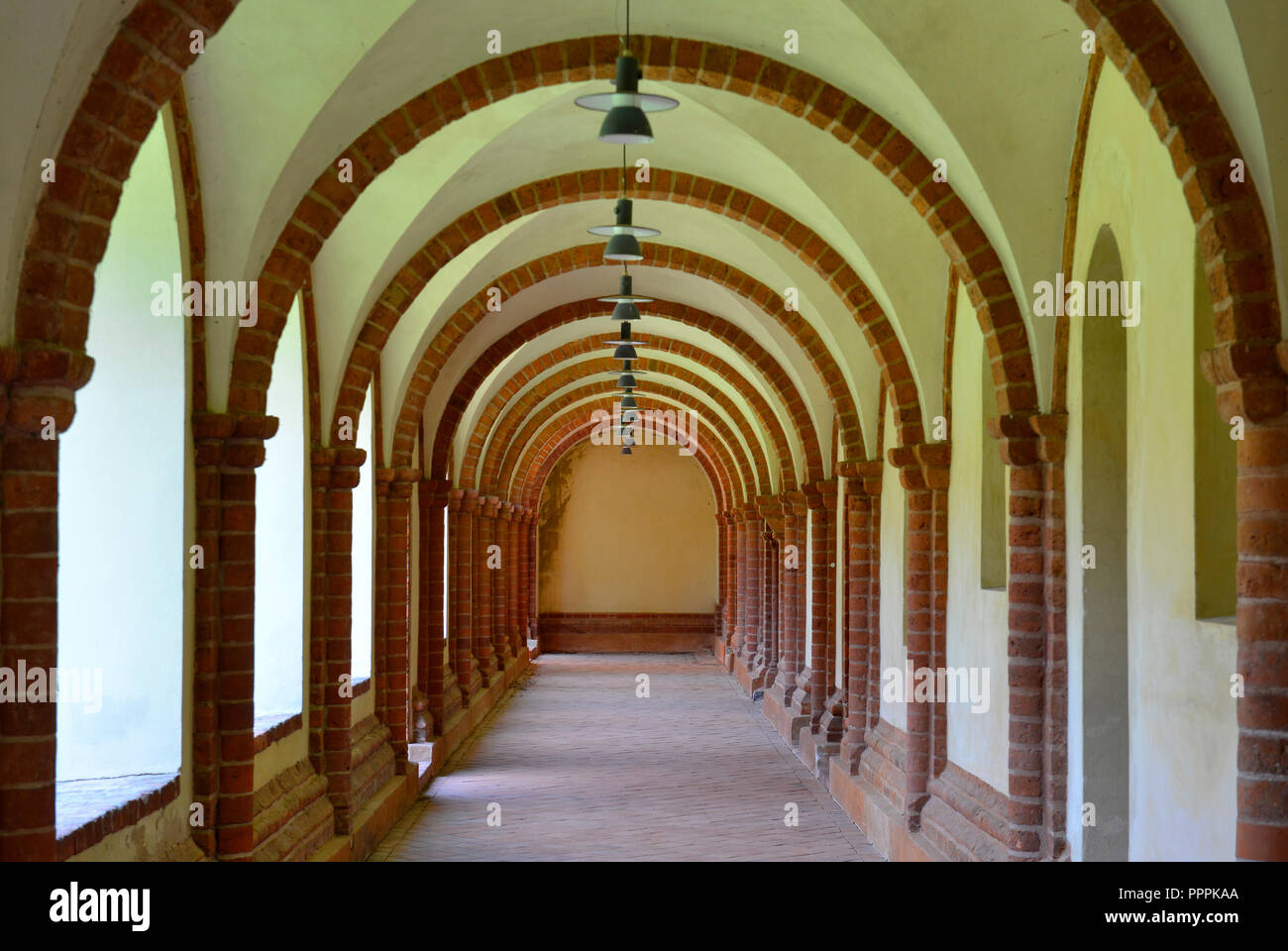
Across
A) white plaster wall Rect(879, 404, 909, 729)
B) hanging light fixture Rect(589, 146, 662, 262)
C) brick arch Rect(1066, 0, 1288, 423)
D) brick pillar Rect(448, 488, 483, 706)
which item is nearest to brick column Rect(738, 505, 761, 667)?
brick pillar Rect(448, 488, 483, 706)

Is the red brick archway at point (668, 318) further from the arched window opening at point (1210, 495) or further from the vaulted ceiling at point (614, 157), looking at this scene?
the arched window opening at point (1210, 495)

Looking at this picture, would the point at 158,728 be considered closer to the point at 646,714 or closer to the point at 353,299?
the point at 353,299

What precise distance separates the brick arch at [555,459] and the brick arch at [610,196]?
15507 mm

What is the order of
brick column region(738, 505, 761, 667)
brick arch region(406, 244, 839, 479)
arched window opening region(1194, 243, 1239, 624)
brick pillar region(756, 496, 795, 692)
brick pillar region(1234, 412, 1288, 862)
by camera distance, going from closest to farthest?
brick pillar region(1234, 412, 1288, 862)
arched window opening region(1194, 243, 1239, 624)
brick arch region(406, 244, 839, 479)
brick pillar region(756, 496, 795, 692)
brick column region(738, 505, 761, 667)

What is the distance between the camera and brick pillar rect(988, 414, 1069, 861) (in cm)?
728

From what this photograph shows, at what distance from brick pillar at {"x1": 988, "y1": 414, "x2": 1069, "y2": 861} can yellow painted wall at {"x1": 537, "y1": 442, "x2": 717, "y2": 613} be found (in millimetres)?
25344

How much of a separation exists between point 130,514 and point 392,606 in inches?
230

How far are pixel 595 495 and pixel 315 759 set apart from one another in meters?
23.4

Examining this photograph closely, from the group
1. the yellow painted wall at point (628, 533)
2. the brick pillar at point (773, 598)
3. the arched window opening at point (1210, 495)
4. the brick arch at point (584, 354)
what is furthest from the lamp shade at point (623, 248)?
the yellow painted wall at point (628, 533)

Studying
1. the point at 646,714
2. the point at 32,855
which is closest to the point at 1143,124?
the point at 32,855

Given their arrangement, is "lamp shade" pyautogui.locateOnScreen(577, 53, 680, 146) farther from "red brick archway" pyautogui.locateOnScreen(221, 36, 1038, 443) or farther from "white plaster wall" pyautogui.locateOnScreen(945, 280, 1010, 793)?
"white plaster wall" pyautogui.locateOnScreen(945, 280, 1010, 793)

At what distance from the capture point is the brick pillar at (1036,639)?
7.28m

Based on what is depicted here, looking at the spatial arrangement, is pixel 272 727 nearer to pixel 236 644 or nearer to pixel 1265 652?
pixel 236 644

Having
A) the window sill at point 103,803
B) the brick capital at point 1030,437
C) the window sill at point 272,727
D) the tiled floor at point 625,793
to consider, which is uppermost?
the brick capital at point 1030,437
